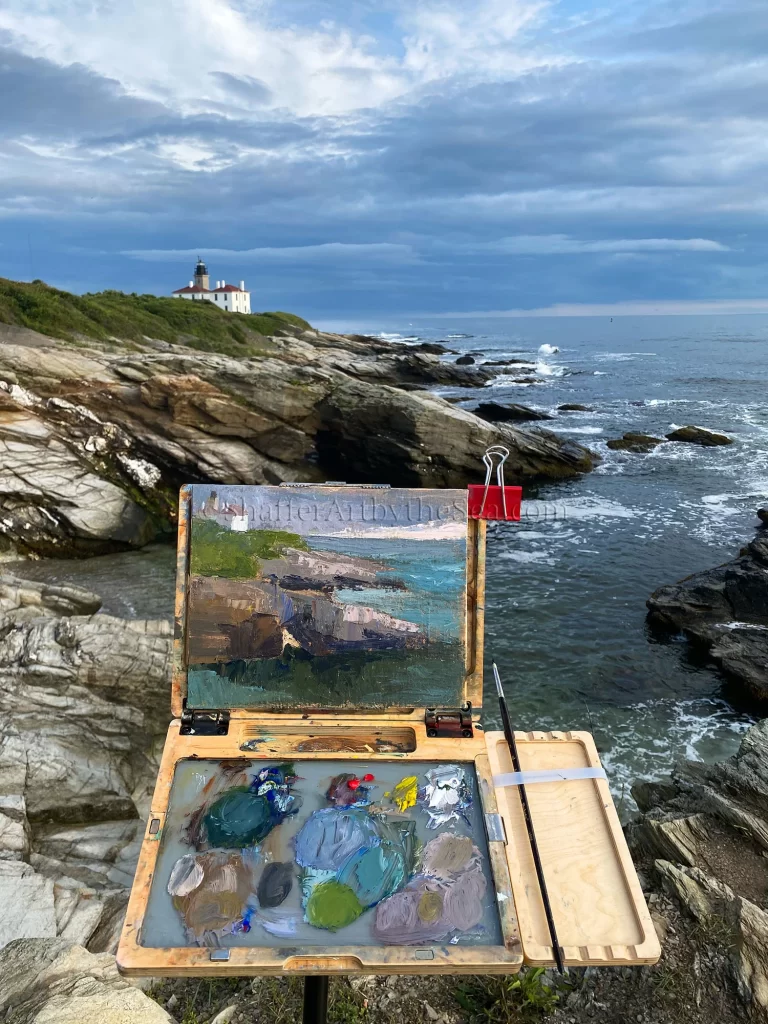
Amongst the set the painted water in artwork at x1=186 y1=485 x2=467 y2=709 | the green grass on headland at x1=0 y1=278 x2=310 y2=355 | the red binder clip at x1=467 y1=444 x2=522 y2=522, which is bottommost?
the painted water in artwork at x1=186 y1=485 x2=467 y2=709

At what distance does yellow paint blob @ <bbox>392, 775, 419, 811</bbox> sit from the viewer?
12.8 ft

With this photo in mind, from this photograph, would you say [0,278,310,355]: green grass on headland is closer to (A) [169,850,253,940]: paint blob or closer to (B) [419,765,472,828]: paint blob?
(A) [169,850,253,940]: paint blob

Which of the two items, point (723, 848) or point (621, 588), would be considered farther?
point (621, 588)

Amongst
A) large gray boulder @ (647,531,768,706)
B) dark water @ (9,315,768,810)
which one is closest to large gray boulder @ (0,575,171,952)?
dark water @ (9,315,768,810)

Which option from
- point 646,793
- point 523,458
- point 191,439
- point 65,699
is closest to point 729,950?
point 646,793

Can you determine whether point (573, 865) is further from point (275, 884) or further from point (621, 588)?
point (621, 588)

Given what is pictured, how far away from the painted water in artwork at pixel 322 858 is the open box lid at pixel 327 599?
521 mm

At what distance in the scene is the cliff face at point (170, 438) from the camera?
69.6 ft

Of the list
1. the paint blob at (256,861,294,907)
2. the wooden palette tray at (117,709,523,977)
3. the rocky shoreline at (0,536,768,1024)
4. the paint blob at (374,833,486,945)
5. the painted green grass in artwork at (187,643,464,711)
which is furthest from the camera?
the rocky shoreline at (0,536,768,1024)

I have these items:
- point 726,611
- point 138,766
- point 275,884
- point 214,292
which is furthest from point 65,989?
point 214,292

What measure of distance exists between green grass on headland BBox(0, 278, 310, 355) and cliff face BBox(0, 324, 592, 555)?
330 inches

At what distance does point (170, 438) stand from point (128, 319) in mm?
33025

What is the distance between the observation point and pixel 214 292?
108812mm

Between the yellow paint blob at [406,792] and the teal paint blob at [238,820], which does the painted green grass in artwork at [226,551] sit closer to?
the teal paint blob at [238,820]
